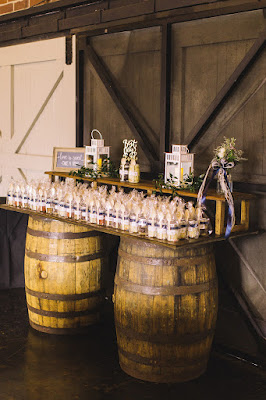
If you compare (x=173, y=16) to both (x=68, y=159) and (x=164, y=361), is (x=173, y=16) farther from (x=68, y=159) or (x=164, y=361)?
(x=164, y=361)

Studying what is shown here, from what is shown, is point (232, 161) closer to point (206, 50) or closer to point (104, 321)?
point (206, 50)

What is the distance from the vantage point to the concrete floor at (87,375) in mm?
4188

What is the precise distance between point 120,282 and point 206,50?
2281 millimetres

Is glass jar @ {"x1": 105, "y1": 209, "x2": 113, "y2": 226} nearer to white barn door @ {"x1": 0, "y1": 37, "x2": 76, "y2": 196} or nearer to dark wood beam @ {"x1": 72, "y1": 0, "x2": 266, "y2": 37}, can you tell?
dark wood beam @ {"x1": 72, "y1": 0, "x2": 266, "y2": 37}

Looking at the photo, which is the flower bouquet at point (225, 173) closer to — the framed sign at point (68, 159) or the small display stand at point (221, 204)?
the small display stand at point (221, 204)

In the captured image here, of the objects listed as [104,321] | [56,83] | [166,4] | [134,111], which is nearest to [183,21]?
[166,4]

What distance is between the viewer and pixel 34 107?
7262 millimetres

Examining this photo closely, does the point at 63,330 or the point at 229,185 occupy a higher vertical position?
the point at 229,185

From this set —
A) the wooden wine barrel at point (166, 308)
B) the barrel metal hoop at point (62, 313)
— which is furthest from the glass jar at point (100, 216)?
the barrel metal hoop at point (62, 313)

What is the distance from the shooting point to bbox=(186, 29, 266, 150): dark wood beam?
184 inches

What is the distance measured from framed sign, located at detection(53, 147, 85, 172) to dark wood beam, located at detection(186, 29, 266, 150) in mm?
1278

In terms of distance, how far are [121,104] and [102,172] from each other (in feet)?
2.64

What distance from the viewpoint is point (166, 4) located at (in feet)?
17.5

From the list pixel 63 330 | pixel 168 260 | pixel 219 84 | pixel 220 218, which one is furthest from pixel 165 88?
pixel 63 330
